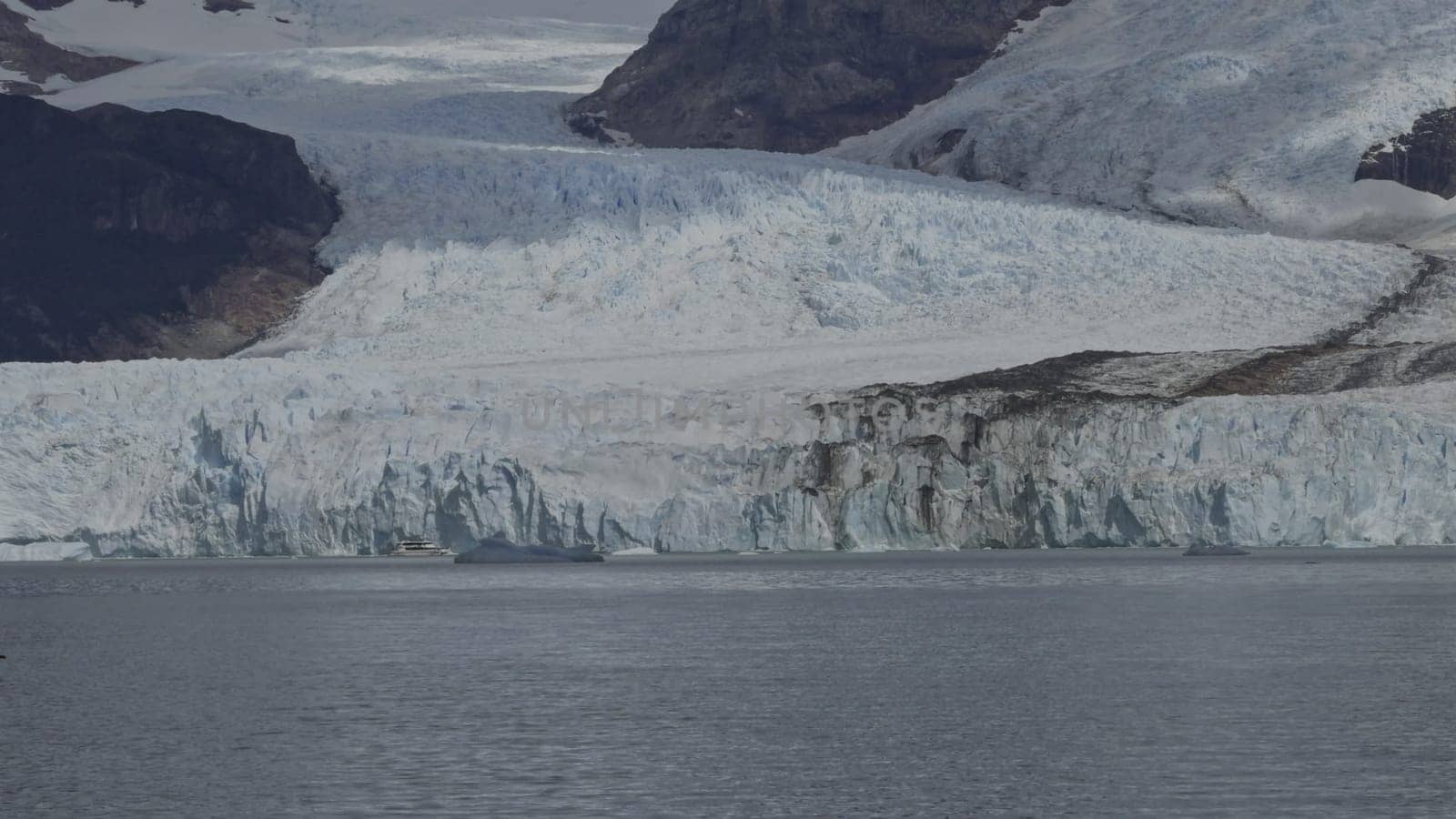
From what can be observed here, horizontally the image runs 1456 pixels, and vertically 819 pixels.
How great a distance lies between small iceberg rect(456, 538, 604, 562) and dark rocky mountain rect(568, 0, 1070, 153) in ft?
162

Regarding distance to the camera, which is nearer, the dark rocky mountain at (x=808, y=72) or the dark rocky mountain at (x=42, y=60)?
the dark rocky mountain at (x=808, y=72)

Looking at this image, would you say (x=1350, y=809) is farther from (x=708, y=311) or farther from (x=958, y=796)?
(x=708, y=311)

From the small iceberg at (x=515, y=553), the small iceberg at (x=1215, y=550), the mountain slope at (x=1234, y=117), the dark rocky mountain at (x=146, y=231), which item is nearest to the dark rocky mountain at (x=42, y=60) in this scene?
the dark rocky mountain at (x=146, y=231)

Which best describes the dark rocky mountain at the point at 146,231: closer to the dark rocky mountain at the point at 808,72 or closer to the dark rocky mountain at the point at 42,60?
the dark rocky mountain at the point at 808,72

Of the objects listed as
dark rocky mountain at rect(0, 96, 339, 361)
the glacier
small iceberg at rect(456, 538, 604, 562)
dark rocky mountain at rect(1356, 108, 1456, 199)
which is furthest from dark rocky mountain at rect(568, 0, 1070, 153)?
small iceberg at rect(456, 538, 604, 562)

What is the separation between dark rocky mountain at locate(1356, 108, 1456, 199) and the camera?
2655 inches

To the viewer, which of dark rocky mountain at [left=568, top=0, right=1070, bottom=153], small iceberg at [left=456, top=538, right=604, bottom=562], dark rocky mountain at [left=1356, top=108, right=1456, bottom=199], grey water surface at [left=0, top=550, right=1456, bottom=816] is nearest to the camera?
grey water surface at [left=0, top=550, right=1456, bottom=816]

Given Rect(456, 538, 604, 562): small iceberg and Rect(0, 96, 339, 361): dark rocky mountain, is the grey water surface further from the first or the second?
Rect(0, 96, 339, 361): dark rocky mountain

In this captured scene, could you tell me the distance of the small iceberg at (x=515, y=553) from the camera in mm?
38719

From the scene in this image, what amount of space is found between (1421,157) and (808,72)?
95.9ft

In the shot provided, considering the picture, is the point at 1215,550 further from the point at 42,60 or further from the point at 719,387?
the point at 42,60

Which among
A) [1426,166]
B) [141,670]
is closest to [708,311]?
[1426,166]

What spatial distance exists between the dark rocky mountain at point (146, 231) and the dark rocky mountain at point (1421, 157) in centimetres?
3324

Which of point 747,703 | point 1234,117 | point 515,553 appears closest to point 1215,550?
point 515,553
